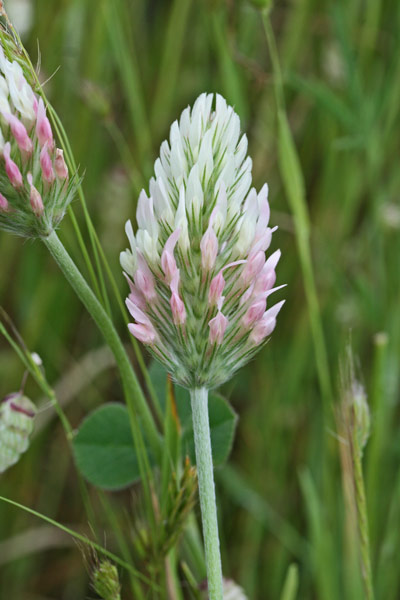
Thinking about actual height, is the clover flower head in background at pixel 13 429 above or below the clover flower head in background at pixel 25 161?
below

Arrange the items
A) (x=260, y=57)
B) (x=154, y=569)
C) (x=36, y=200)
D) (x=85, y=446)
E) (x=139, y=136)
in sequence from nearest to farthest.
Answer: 1. (x=36, y=200)
2. (x=154, y=569)
3. (x=85, y=446)
4. (x=139, y=136)
5. (x=260, y=57)

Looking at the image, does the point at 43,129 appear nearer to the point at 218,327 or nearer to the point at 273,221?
the point at 218,327

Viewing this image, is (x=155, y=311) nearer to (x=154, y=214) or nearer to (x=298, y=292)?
(x=154, y=214)

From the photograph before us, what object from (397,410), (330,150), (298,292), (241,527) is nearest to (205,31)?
(330,150)

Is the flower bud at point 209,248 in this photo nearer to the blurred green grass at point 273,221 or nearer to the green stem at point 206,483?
the green stem at point 206,483

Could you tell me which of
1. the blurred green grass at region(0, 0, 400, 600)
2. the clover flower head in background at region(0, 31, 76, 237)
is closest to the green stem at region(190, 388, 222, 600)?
the clover flower head in background at region(0, 31, 76, 237)

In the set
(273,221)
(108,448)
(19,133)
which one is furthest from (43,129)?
(273,221)

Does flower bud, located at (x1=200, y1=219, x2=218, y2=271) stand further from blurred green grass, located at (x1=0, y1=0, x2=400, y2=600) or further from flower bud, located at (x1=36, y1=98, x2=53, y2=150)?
blurred green grass, located at (x1=0, y1=0, x2=400, y2=600)

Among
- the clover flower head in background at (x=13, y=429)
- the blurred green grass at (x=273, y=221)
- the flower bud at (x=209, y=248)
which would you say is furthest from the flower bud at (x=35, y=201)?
the blurred green grass at (x=273, y=221)
